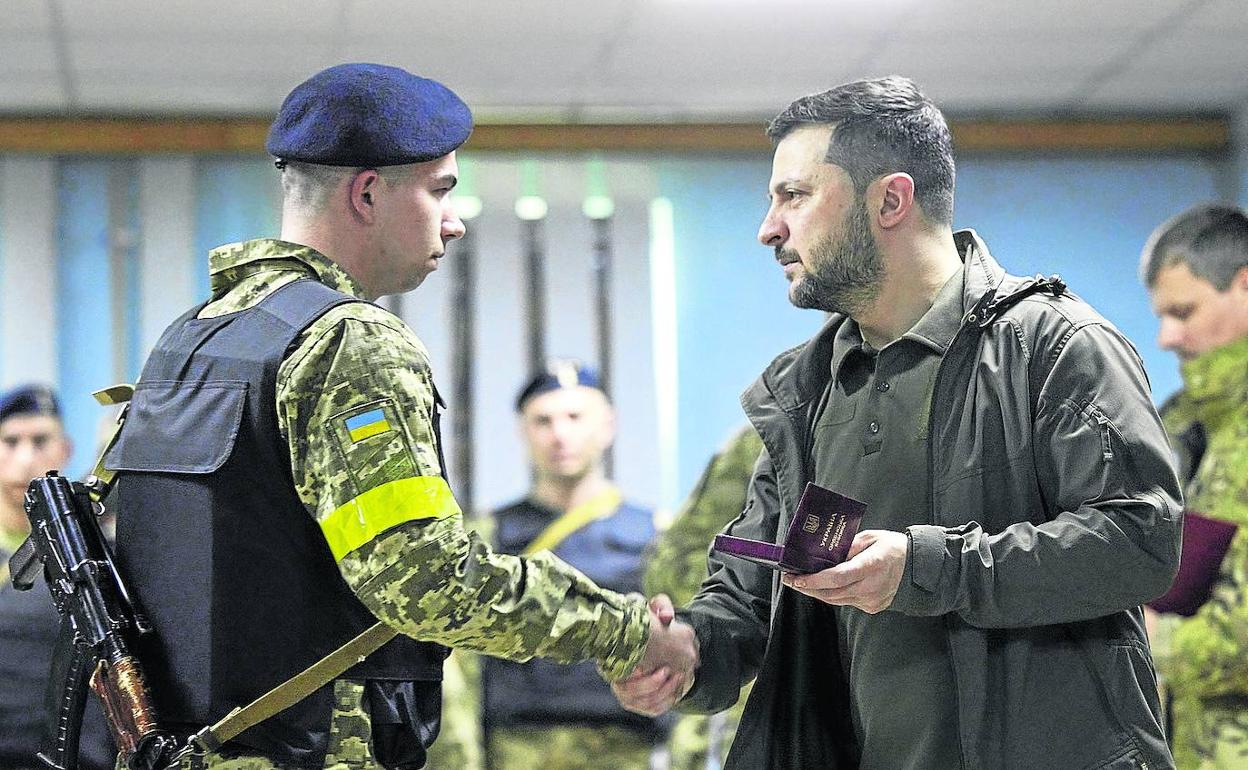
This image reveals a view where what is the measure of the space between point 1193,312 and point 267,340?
8.20 feet

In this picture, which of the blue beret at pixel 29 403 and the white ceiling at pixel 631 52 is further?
the white ceiling at pixel 631 52

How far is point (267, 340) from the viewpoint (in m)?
2.03

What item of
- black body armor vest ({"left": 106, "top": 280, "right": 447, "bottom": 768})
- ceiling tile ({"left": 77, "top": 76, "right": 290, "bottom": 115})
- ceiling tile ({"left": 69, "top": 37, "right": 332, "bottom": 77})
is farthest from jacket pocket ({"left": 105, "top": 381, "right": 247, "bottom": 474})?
ceiling tile ({"left": 77, "top": 76, "right": 290, "bottom": 115})

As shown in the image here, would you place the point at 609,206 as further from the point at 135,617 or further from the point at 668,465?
the point at 135,617

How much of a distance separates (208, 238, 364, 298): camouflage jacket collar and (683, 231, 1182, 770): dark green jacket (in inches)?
31.8

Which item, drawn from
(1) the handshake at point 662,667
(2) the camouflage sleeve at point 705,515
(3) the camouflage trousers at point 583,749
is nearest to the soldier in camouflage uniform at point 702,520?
(2) the camouflage sleeve at point 705,515

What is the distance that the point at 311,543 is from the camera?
2.04m

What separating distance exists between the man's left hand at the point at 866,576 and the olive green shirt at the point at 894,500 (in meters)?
0.17

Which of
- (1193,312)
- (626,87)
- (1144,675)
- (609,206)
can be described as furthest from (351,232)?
(609,206)

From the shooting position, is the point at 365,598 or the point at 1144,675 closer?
the point at 365,598

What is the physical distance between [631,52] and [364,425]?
3.77 m

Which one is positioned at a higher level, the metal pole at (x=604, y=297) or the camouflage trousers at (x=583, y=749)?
the metal pole at (x=604, y=297)

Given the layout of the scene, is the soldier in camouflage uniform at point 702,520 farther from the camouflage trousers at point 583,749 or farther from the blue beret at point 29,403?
the blue beret at point 29,403

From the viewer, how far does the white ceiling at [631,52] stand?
5.12 meters
